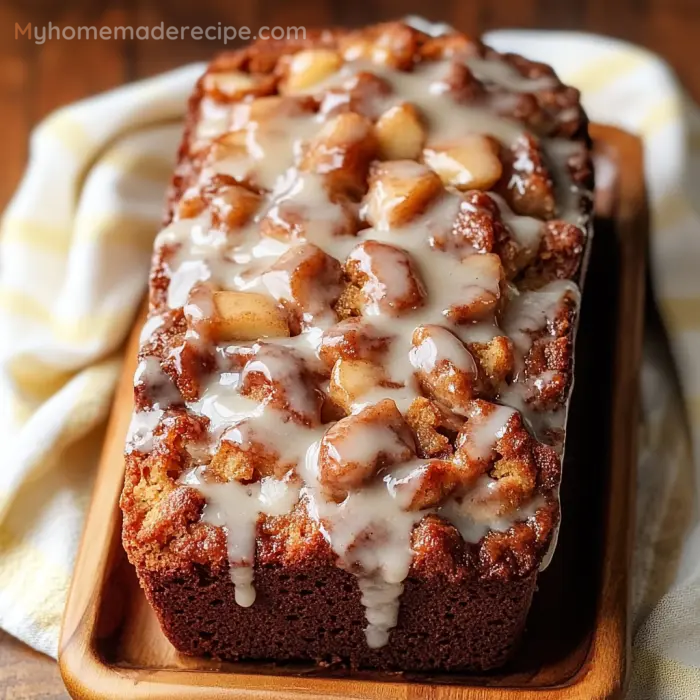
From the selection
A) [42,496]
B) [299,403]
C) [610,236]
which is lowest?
[42,496]

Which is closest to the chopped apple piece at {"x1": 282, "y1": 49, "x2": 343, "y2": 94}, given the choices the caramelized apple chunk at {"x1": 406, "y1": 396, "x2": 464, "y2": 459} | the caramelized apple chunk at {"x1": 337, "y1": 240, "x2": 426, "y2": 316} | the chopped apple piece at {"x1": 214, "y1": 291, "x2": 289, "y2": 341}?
the caramelized apple chunk at {"x1": 337, "y1": 240, "x2": 426, "y2": 316}

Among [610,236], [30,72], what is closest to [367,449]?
[610,236]

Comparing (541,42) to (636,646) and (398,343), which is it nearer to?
(398,343)

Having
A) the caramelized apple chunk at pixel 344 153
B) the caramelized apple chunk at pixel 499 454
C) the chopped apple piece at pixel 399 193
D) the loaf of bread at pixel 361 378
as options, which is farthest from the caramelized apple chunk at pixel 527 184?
the caramelized apple chunk at pixel 499 454

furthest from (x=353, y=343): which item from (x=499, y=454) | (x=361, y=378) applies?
(x=499, y=454)

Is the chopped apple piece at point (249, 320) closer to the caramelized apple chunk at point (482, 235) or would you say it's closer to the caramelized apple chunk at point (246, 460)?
the caramelized apple chunk at point (246, 460)

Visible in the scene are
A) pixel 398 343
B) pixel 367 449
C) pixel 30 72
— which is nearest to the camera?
pixel 367 449

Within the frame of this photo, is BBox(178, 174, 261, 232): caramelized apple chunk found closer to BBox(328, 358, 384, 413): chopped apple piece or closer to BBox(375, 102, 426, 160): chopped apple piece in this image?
BBox(375, 102, 426, 160): chopped apple piece
